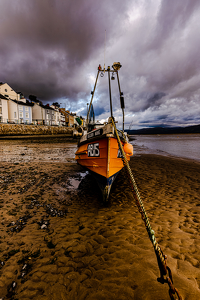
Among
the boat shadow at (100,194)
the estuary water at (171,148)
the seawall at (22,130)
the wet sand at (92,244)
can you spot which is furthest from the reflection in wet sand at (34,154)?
the seawall at (22,130)

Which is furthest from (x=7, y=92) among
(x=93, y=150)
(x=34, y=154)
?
(x=93, y=150)

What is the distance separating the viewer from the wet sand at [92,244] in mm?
2189

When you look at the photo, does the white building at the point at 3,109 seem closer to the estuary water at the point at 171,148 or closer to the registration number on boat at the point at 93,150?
the estuary water at the point at 171,148

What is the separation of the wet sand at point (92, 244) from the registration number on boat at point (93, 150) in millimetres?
1971

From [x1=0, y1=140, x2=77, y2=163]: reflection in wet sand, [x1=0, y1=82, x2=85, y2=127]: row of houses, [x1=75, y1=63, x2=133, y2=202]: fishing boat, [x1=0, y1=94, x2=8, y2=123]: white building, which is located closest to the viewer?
[x1=75, y1=63, x2=133, y2=202]: fishing boat

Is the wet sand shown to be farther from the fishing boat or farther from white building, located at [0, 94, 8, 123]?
white building, located at [0, 94, 8, 123]

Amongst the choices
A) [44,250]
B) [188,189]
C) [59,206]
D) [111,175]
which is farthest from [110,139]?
[188,189]

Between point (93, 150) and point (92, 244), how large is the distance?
356 centimetres

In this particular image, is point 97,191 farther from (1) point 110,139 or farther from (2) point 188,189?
(2) point 188,189

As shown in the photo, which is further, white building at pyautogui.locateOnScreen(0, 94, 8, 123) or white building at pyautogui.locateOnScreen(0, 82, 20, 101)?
white building at pyautogui.locateOnScreen(0, 82, 20, 101)

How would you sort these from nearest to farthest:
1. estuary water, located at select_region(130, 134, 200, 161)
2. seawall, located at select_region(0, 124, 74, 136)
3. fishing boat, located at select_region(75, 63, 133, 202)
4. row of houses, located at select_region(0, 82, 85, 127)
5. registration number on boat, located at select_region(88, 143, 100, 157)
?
fishing boat, located at select_region(75, 63, 133, 202), registration number on boat, located at select_region(88, 143, 100, 157), estuary water, located at select_region(130, 134, 200, 161), seawall, located at select_region(0, 124, 74, 136), row of houses, located at select_region(0, 82, 85, 127)

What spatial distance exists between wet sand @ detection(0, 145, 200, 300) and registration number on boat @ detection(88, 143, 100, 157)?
6.47 ft

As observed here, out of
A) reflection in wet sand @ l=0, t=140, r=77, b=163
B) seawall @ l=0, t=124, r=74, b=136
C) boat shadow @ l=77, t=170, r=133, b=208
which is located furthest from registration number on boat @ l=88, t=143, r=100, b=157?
seawall @ l=0, t=124, r=74, b=136

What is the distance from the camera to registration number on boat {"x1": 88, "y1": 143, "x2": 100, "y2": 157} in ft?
18.5
